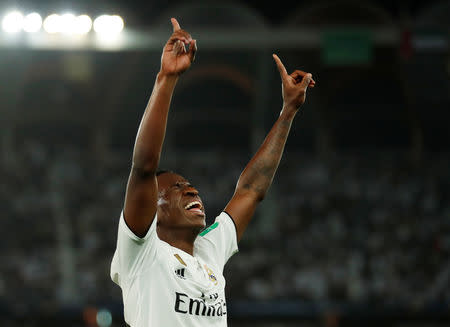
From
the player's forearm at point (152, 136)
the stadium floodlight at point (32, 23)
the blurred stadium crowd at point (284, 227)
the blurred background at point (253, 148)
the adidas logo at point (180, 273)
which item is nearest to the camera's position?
the player's forearm at point (152, 136)

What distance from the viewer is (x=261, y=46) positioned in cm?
1300

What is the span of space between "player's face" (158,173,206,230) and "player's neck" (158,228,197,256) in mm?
28

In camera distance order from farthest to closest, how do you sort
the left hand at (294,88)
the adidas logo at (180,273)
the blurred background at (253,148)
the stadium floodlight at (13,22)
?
the blurred background at (253,148)
the stadium floodlight at (13,22)
the left hand at (294,88)
the adidas logo at (180,273)

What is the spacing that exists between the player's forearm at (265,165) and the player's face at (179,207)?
45 centimetres

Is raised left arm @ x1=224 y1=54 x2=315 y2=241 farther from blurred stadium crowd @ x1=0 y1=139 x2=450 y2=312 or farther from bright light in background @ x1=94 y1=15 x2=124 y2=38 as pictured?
blurred stadium crowd @ x1=0 y1=139 x2=450 y2=312

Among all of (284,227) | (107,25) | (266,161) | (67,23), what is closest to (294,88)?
(266,161)

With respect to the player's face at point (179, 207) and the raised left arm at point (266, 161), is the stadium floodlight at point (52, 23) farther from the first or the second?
the player's face at point (179, 207)

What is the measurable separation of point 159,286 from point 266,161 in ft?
3.36

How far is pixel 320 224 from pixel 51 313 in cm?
669

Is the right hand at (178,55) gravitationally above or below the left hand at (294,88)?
above

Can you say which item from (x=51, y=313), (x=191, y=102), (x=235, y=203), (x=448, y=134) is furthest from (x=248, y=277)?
(x=235, y=203)

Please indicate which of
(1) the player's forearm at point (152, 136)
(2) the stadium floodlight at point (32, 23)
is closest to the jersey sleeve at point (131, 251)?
(1) the player's forearm at point (152, 136)

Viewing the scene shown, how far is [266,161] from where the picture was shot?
3.45 meters

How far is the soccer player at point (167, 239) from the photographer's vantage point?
248cm
